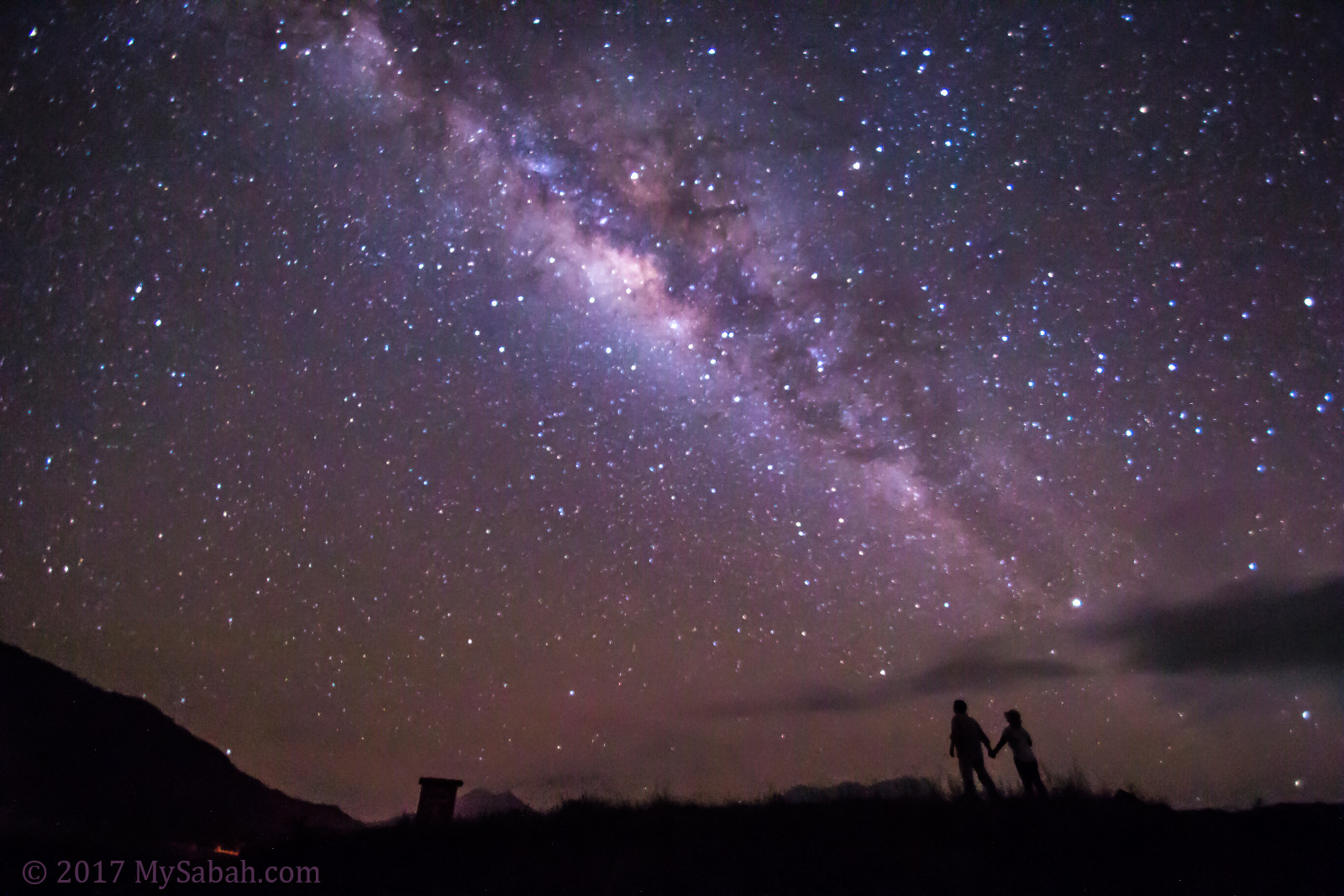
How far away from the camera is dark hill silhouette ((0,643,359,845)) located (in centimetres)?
3356

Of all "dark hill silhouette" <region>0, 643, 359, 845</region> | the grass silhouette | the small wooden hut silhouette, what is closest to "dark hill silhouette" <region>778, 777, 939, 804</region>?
the grass silhouette

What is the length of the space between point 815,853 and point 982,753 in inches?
110

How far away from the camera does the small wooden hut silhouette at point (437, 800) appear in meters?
7.43

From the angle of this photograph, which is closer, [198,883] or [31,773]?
[198,883]

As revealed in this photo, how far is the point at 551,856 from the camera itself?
5.81 meters

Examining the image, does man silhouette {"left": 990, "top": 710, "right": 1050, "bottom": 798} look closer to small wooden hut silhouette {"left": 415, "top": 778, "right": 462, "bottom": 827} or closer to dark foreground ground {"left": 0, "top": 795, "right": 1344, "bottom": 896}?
dark foreground ground {"left": 0, "top": 795, "right": 1344, "bottom": 896}

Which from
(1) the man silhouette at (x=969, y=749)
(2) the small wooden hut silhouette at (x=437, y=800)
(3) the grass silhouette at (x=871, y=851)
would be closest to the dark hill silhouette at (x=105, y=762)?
(2) the small wooden hut silhouette at (x=437, y=800)

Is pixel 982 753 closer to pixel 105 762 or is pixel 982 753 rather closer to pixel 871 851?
pixel 871 851

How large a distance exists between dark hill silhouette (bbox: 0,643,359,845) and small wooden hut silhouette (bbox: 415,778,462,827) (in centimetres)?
3261

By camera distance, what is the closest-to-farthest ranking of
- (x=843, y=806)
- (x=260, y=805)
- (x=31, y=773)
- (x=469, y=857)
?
(x=469, y=857)
(x=843, y=806)
(x=31, y=773)
(x=260, y=805)

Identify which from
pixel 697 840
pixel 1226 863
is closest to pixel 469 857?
pixel 697 840

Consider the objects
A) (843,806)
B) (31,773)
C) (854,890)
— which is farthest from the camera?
(31,773)

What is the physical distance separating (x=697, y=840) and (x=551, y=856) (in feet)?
4.21

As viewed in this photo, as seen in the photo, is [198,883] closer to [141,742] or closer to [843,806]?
[843,806]
